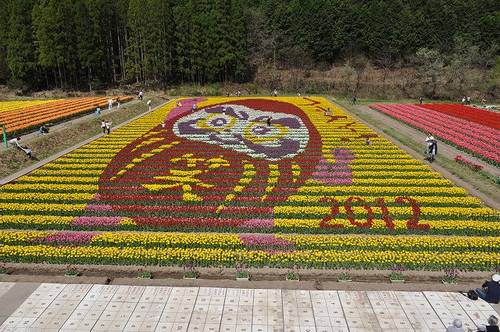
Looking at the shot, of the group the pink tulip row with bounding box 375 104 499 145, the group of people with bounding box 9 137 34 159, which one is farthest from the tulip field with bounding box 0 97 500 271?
the pink tulip row with bounding box 375 104 499 145

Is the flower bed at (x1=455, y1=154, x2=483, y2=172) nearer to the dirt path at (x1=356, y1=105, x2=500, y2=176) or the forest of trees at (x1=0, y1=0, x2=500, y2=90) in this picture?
the dirt path at (x1=356, y1=105, x2=500, y2=176)

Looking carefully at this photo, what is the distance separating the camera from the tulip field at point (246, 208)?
15938 millimetres

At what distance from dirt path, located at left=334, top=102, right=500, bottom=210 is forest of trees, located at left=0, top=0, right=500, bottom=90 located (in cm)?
2917

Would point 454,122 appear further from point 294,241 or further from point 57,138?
point 57,138

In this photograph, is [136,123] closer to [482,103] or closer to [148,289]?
[148,289]

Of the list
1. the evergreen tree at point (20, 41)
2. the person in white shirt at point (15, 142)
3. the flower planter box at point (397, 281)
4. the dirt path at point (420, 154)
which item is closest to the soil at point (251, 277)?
the flower planter box at point (397, 281)

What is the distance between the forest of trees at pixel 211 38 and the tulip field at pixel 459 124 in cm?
2260

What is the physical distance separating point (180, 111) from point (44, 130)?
57.5 ft

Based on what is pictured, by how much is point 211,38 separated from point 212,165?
5108 cm

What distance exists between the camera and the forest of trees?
6856cm

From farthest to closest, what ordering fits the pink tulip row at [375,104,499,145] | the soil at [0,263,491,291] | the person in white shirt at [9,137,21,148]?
the pink tulip row at [375,104,499,145] < the person in white shirt at [9,137,21,148] < the soil at [0,263,491,291]

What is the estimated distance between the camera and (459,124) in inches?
1652

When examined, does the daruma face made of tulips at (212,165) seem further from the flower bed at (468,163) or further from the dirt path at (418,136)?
the flower bed at (468,163)

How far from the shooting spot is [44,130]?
35.7 meters
